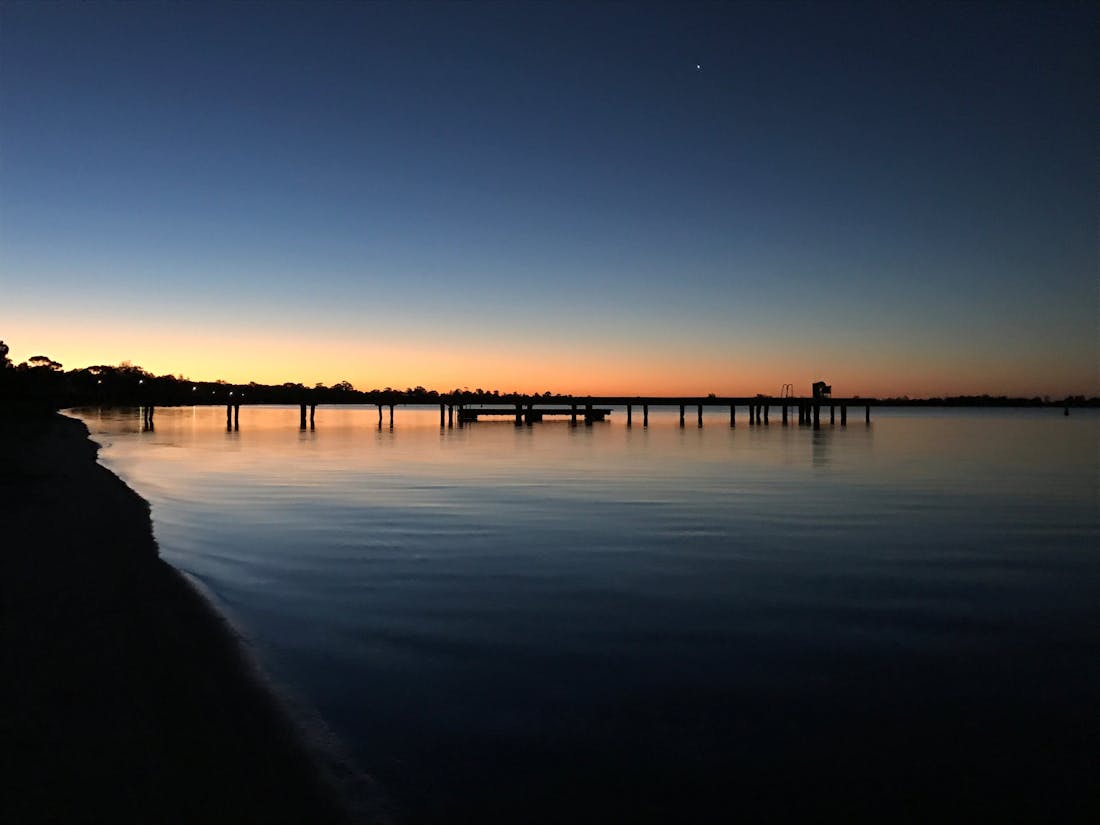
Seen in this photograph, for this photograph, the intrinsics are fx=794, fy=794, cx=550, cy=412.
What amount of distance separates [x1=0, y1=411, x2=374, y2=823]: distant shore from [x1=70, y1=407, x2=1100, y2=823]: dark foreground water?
615 mm

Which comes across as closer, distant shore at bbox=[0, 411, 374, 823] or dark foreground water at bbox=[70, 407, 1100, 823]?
distant shore at bbox=[0, 411, 374, 823]

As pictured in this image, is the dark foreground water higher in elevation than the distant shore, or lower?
lower

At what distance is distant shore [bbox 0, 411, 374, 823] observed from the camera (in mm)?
4992

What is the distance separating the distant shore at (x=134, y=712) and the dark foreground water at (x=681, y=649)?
2.02ft

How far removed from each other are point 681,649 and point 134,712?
217 inches

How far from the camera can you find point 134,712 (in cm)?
634

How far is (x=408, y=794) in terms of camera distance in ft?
17.9

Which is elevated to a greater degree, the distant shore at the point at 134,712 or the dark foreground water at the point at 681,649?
the distant shore at the point at 134,712

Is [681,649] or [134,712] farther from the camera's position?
[681,649]

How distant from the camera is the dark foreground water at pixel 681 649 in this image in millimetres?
5734

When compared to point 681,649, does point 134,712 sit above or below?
above

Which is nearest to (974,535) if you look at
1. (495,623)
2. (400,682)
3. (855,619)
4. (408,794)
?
(855,619)

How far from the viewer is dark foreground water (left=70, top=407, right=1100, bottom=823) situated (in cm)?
573

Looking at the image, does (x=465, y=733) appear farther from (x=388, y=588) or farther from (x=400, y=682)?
(x=388, y=588)
